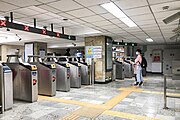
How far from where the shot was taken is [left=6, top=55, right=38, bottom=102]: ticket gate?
4.58 metres

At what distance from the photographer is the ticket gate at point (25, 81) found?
4.58 meters

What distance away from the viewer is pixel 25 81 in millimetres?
4707

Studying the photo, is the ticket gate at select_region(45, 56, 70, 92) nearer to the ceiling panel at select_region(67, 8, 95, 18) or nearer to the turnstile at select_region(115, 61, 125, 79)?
the ceiling panel at select_region(67, 8, 95, 18)

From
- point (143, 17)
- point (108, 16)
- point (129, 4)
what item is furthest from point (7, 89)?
point (143, 17)

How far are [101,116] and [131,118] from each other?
633 millimetres

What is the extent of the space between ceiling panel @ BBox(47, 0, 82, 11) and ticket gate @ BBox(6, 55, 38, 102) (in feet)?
6.31

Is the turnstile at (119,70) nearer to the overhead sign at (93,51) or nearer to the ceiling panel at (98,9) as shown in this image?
the overhead sign at (93,51)

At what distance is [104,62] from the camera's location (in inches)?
311

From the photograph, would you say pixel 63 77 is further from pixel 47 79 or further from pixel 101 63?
pixel 101 63

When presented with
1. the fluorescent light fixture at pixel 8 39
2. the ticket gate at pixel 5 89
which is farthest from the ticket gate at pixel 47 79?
the fluorescent light fixture at pixel 8 39

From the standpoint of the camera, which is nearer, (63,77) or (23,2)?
(23,2)

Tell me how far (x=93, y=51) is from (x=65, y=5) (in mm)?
4622

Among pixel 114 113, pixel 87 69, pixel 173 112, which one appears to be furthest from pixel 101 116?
pixel 87 69

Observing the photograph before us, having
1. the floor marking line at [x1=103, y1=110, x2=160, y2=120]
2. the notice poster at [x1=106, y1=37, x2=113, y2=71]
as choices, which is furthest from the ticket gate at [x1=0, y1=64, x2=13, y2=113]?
the notice poster at [x1=106, y1=37, x2=113, y2=71]
